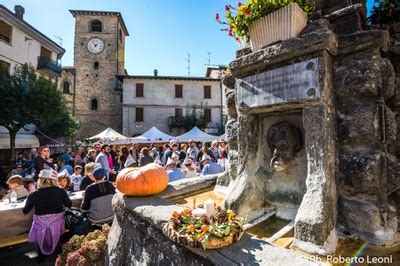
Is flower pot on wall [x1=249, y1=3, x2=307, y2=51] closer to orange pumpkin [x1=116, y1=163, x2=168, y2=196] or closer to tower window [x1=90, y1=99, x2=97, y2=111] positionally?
orange pumpkin [x1=116, y1=163, x2=168, y2=196]

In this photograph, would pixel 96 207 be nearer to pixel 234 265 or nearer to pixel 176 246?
pixel 176 246

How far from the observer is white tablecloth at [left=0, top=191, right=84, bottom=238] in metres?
4.94

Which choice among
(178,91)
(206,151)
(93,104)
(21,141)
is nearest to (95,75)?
(93,104)

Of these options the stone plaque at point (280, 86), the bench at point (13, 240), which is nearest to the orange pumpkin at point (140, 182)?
the stone plaque at point (280, 86)

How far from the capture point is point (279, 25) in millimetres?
3049

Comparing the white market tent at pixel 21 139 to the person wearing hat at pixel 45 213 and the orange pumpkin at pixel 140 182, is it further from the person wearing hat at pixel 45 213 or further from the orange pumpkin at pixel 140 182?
the orange pumpkin at pixel 140 182

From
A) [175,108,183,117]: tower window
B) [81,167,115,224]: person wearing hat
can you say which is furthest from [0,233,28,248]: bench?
[175,108,183,117]: tower window

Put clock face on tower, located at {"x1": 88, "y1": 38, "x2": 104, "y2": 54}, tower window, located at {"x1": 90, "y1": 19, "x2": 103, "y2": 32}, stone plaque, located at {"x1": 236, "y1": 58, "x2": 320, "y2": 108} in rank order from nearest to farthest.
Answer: stone plaque, located at {"x1": 236, "y1": 58, "x2": 320, "y2": 108} → clock face on tower, located at {"x1": 88, "y1": 38, "x2": 104, "y2": 54} → tower window, located at {"x1": 90, "y1": 19, "x2": 103, "y2": 32}

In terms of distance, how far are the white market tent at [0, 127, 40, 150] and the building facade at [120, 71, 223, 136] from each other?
998 centimetres

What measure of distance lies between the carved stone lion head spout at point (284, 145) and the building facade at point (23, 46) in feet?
66.2

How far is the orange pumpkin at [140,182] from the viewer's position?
3.54 meters

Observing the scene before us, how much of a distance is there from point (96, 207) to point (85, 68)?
29.6 metres

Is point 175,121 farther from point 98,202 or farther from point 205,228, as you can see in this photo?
point 205,228

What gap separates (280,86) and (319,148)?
0.80 metres
